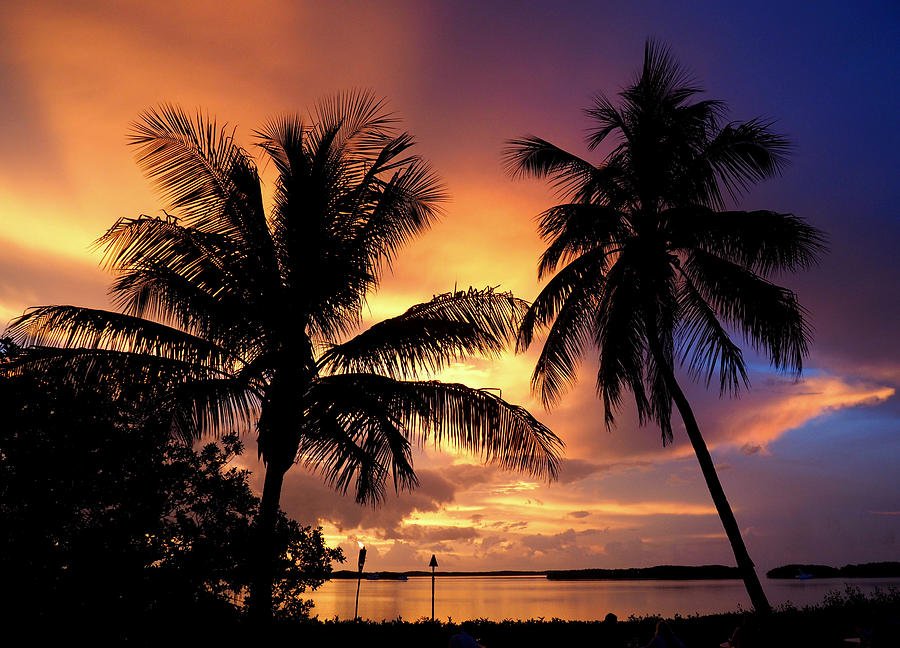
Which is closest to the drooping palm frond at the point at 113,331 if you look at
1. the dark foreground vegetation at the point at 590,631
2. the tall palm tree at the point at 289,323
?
the tall palm tree at the point at 289,323

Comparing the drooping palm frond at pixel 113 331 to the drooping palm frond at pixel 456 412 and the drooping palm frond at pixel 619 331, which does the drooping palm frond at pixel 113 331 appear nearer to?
the drooping palm frond at pixel 456 412


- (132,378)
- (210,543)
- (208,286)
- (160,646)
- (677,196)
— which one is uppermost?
(677,196)

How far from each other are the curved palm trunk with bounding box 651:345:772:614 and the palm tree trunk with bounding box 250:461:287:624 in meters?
9.69

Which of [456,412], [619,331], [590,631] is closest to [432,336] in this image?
[456,412]

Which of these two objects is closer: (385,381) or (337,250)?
(385,381)

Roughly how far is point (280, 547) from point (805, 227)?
13730 millimetres

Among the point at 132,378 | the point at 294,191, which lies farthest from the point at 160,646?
the point at 294,191

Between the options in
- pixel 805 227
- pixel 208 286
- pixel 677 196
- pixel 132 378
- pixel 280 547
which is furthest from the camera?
pixel 677 196

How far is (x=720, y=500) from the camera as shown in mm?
14188

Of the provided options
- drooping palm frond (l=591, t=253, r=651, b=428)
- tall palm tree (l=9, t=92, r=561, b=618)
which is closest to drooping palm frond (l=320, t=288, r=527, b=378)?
tall palm tree (l=9, t=92, r=561, b=618)

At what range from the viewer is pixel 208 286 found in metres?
10.7

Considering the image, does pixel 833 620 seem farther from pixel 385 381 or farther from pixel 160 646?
pixel 160 646

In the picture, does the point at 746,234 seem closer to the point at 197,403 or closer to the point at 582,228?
the point at 582,228

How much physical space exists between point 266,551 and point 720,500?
10.2 m
